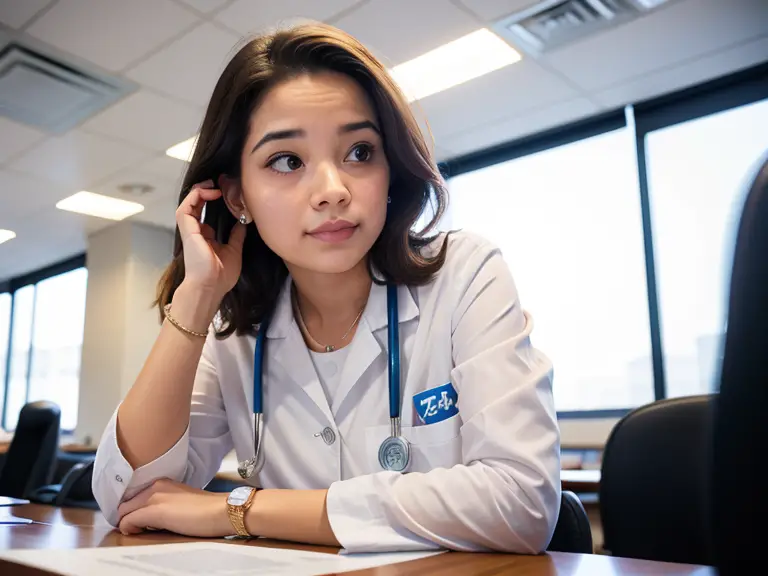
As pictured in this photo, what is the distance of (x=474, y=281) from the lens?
1.03 metres

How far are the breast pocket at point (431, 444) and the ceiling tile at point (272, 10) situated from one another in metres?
2.42

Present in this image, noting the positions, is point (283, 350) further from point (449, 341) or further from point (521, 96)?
point (521, 96)

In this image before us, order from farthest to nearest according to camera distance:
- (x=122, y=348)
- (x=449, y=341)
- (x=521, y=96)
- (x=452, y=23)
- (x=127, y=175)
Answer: (x=122, y=348) → (x=127, y=175) → (x=521, y=96) → (x=452, y=23) → (x=449, y=341)

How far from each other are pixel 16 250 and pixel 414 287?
692cm

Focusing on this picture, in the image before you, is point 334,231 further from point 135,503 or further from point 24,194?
point 24,194

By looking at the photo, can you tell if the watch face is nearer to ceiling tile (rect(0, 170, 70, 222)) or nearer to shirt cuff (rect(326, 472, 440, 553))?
shirt cuff (rect(326, 472, 440, 553))

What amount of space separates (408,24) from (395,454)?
264 centimetres

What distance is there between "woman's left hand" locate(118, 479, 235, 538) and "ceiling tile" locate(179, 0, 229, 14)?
8.23 ft

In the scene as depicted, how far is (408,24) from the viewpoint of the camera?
3.16 m

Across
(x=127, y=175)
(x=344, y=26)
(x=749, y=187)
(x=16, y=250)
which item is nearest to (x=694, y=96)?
(x=344, y=26)

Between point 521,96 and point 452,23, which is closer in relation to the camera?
point 452,23

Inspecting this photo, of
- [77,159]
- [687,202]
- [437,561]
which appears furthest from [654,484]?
[77,159]

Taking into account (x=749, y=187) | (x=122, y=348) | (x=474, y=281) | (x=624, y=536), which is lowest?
(x=624, y=536)

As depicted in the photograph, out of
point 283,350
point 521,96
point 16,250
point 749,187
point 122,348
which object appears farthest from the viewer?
point 16,250
